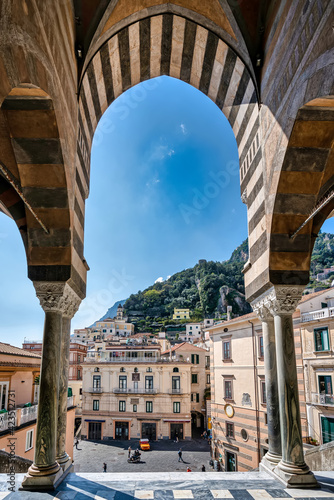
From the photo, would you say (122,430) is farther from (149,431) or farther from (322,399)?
(322,399)

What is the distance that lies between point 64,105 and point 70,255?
3234 mm

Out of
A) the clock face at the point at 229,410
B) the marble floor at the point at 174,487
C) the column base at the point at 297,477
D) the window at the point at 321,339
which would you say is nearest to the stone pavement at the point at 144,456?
the clock face at the point at 229,410

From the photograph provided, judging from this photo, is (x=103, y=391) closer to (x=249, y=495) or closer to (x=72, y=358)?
(x=72, y=358)

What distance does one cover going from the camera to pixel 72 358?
49.3 meters

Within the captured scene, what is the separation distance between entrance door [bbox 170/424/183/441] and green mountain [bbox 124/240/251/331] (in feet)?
227

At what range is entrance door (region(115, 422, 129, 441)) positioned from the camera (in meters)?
40.5

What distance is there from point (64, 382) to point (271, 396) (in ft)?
16.0

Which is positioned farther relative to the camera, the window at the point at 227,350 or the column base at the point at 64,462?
the window at the point at 227,350

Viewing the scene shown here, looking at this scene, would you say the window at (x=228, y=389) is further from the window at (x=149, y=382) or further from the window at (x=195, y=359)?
the window at (x=195, y=359)

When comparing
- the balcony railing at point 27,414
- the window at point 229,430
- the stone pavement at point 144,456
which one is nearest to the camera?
the balcony railing at point 27,414

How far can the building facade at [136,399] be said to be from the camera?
40562 mm

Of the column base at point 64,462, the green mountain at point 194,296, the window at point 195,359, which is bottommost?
the column base at point 64,462

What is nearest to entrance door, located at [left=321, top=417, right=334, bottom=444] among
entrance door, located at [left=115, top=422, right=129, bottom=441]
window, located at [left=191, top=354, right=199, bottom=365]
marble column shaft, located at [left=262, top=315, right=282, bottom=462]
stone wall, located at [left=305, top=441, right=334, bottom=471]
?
stone wall, located at [left=305, top=441, right=334, bottom=471]

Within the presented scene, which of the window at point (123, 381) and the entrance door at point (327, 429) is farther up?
the window at point (123, 381)
